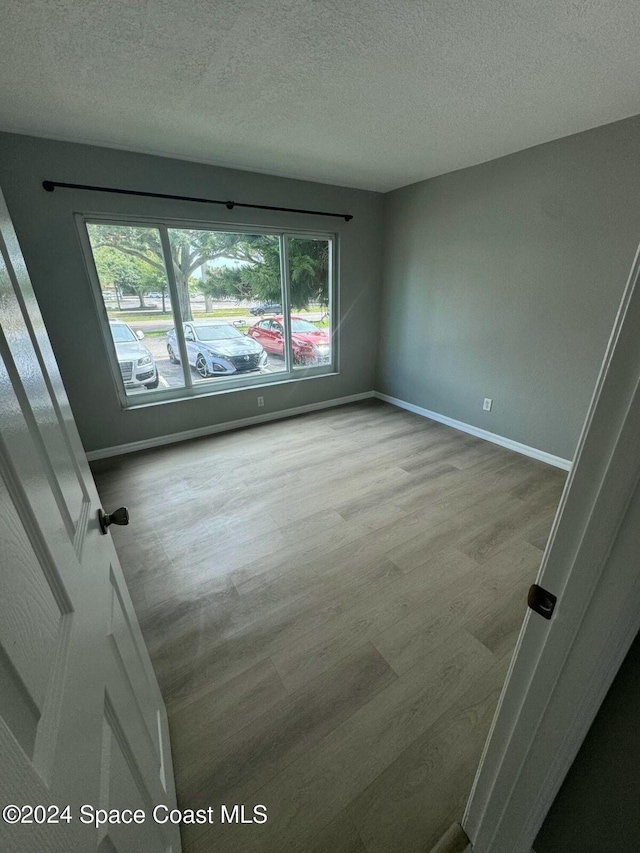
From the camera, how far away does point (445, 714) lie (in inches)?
49.0

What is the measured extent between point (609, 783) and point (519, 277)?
3.12 m

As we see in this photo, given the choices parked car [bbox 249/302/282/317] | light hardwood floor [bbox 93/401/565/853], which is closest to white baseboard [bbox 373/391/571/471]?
light hardwood floor [bbox 93/401/565/853]

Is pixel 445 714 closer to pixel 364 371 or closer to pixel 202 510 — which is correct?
pixel 202 510

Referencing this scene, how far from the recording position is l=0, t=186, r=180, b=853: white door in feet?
1.03

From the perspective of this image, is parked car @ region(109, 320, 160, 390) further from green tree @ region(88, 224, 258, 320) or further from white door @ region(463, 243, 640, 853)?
white door @ region(463, 243, 640, 853)

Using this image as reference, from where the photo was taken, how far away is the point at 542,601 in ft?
1.90

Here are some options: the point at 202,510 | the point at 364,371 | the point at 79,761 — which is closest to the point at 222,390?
the point at 202,510

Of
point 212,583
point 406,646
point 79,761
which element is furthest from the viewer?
point 212,583

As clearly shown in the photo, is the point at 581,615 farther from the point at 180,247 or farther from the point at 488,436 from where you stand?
the point at 180,247

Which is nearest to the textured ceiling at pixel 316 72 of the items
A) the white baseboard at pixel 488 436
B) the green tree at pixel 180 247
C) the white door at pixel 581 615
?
the green tree at pixel 180 247

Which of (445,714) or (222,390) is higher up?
(222,390)

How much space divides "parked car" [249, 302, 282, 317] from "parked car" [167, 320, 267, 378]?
0.88 ft

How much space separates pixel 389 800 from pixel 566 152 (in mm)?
3679

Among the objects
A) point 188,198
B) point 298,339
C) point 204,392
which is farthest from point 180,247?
point 298,339
